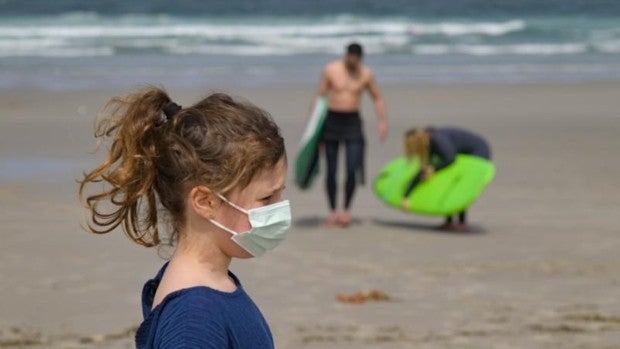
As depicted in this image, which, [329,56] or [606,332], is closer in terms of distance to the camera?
[606,332]

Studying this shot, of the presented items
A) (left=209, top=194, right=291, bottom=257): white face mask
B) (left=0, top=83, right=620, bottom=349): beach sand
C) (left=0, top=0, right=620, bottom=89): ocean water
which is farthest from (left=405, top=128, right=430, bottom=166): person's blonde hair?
(left=0, top=0, right=620, bottom=89): ocean water

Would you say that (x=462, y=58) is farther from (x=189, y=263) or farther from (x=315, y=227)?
(x=189, y=263)

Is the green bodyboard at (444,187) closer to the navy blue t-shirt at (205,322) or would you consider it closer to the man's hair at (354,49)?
the man's hair at (354,49)

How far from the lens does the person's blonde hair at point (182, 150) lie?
8.45 feet

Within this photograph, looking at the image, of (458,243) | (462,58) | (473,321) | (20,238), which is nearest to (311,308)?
(473,321)

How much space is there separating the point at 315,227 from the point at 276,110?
8.05 meters

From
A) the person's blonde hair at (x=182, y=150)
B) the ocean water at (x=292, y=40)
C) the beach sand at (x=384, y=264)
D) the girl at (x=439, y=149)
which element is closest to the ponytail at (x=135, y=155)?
the person's blonde hair at (x=182, y=150)

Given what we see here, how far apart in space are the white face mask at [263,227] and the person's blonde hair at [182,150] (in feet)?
0.24

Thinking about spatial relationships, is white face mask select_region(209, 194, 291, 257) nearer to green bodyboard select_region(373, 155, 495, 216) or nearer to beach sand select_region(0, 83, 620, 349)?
beach sand select_region(0, 83, 620, 349)

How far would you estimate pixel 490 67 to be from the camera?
27.5 m

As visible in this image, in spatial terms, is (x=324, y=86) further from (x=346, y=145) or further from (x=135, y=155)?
(x=135, y=155)

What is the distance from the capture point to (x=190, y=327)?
2.41 m

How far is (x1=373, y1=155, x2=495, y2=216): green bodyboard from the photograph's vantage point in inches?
428

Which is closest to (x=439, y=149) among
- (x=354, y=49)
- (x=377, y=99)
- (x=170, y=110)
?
(x=377, y=99)
